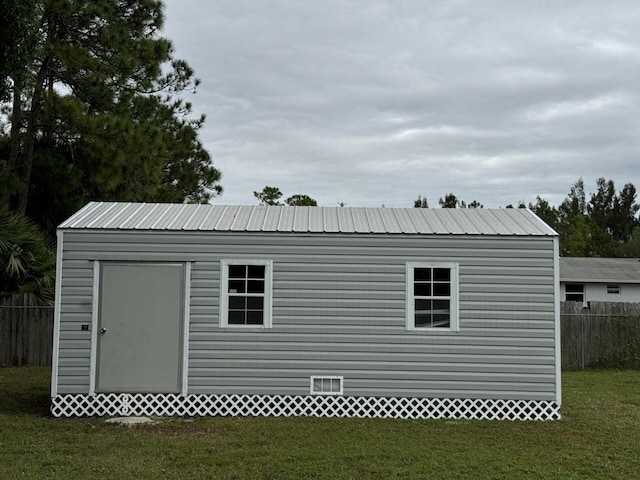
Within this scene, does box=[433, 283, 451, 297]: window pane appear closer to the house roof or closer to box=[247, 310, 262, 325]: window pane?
box=[247, 310, 262, 325]: window pane

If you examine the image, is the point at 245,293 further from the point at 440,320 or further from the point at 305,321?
the point at 440,320

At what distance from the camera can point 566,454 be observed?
709 cm

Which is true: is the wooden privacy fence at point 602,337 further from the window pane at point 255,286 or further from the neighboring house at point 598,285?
the neighboring house at point 598,285

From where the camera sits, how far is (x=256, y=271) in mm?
9141

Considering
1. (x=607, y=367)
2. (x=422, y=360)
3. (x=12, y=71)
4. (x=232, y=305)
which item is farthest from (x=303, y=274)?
(x=607, y=367)

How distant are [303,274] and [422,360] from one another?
1.96m

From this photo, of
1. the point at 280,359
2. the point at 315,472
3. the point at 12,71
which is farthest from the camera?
the point at 280,359

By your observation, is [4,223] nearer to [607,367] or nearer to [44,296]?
[44,296]

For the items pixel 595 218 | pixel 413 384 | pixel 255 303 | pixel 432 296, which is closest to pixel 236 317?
pixel 255 303

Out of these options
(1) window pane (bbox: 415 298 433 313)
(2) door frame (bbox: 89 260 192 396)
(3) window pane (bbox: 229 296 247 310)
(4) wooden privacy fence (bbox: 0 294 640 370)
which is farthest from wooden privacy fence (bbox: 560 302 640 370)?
(2) door frame (bbox: 89 260 192 396)

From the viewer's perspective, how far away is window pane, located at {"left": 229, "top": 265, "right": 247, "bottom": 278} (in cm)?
912

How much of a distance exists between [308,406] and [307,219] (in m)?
2.68

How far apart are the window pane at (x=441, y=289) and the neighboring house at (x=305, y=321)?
0.05ft

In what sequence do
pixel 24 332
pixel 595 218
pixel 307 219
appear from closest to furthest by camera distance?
pixel 307 219 < pixel 24 332 < pixel 595 218
